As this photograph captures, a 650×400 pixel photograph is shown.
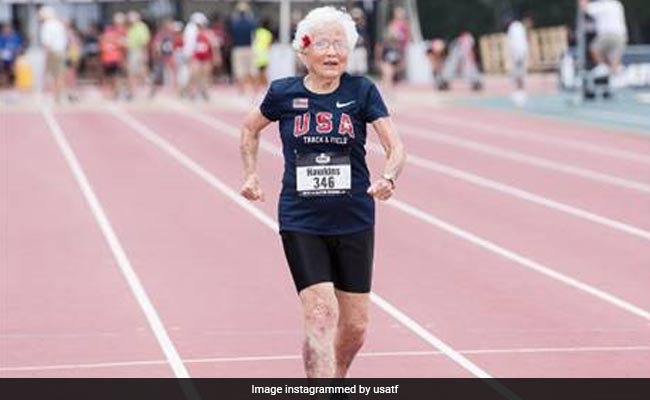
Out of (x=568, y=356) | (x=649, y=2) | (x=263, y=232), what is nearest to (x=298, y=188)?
(x=568, y=356)

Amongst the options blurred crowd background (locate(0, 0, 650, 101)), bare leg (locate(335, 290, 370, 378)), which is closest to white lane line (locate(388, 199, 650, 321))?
bare leg (locate(335, 290, 370, 378))

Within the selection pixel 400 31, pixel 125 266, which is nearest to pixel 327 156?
pixel 125 266

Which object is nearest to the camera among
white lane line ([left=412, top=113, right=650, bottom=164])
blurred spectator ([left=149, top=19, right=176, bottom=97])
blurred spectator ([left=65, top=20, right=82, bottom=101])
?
white lane line ([left=412, top=113, right=650, bottom=164])

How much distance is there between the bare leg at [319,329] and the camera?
7770 millimetres

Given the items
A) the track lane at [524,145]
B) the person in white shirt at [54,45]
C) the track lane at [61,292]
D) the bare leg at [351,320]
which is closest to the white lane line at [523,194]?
the track lane at [524,145]

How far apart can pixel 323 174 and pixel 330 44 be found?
1.90ft

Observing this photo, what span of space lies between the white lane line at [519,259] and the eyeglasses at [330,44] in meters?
4.04

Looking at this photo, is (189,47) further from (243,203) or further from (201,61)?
(243,203)

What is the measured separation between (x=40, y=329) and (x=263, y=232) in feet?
17.1

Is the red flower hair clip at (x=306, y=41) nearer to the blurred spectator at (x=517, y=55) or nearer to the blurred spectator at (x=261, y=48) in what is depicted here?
the blurred spectator at (x=517, y=55)

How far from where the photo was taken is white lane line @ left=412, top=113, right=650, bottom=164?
23797mm

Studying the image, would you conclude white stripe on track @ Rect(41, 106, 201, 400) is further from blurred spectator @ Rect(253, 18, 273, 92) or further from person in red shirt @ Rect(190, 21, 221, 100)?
blurred spectator @ Rect(253, 18, 273, 92)

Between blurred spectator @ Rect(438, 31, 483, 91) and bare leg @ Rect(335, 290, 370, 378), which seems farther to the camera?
blurred spectator @ Rect(438, 31, 483, 91)
